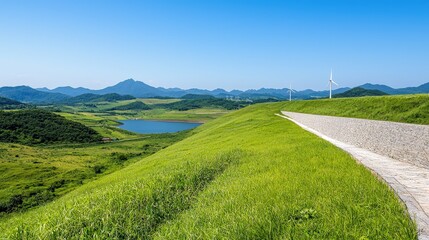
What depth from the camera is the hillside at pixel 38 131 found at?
171 metres

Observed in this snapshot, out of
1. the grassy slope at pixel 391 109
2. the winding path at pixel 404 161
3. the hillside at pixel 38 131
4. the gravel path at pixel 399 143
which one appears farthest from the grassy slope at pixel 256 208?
the hillside at pixel 38 131

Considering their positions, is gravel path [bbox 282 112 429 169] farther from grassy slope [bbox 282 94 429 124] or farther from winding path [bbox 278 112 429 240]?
grassy slope [bbox 282 94 429 124]

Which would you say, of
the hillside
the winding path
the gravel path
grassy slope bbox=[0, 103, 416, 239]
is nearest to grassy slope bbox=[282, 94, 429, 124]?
the winding path

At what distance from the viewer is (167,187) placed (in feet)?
45.3

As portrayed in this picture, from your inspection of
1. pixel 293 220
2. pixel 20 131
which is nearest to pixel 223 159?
pixel 293 220

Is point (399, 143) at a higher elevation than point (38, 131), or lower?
higher

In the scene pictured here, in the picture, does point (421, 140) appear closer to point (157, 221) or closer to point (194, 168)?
point (194, 168)

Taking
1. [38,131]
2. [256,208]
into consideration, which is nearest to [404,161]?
[256,208]

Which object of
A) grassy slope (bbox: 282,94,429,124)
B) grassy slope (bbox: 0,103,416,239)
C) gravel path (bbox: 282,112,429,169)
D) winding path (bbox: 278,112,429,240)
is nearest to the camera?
grassy slope (bbox: 0,103,416,239)

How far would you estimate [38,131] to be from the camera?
182m

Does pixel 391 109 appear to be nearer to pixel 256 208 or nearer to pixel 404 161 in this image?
pixel 404 161

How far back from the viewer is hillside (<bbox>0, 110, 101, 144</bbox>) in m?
171

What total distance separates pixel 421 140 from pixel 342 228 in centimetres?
1560

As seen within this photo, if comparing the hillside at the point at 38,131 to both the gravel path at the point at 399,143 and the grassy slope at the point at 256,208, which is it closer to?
the gravel path at the point at 399,143
